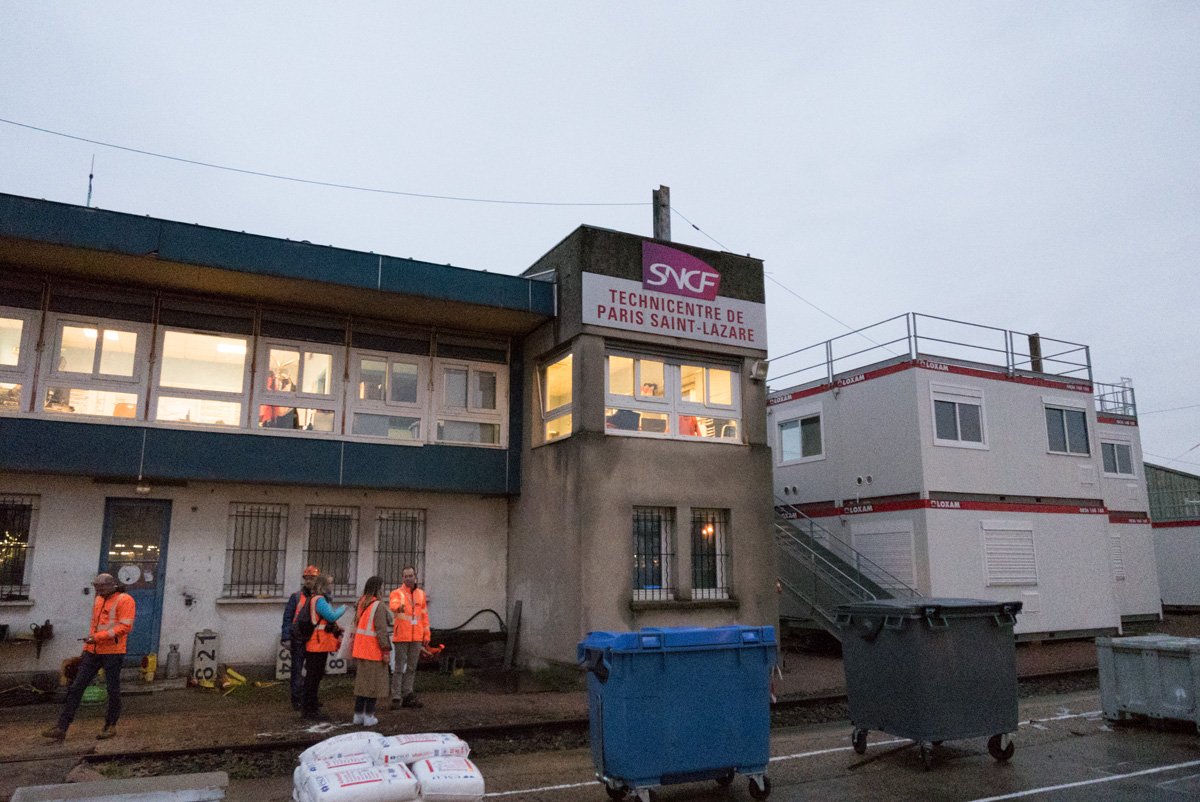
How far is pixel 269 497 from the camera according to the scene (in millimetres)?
12844

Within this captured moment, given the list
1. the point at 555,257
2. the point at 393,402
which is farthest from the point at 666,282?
the point at 393,402

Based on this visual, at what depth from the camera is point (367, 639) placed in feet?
30.8

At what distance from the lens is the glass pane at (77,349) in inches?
461

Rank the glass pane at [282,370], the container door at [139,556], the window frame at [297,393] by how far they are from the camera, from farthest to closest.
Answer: the glass pane at [282,370] < the window frame at [297,393] < the container door at [139,556]

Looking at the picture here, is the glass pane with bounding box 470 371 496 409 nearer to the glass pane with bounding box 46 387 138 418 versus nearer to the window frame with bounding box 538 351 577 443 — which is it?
the window frame with bounding box 538 351 577 443

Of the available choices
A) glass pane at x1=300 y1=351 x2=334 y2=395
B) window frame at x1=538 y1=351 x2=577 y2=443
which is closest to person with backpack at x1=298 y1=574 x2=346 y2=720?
glass pane at x1=300 y1=351 x2=334 y2=395

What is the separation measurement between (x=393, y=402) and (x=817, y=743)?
841cm

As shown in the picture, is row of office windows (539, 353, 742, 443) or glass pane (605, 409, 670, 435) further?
row of office windows (539, 353, 742, 443)

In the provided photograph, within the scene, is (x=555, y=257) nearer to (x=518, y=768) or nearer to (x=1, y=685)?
(x=518, y=768)

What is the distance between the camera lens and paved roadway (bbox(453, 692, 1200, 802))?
6.93m

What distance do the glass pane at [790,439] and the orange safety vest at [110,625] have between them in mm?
15730

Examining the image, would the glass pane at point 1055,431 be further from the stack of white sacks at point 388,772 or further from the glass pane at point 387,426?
the stack of white sacks at point 388,772

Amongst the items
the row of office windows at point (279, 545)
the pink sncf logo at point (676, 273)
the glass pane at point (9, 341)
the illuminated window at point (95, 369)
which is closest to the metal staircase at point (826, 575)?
the pink sncf logo at point (676, 273)

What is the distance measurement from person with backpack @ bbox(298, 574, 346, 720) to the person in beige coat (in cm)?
41
